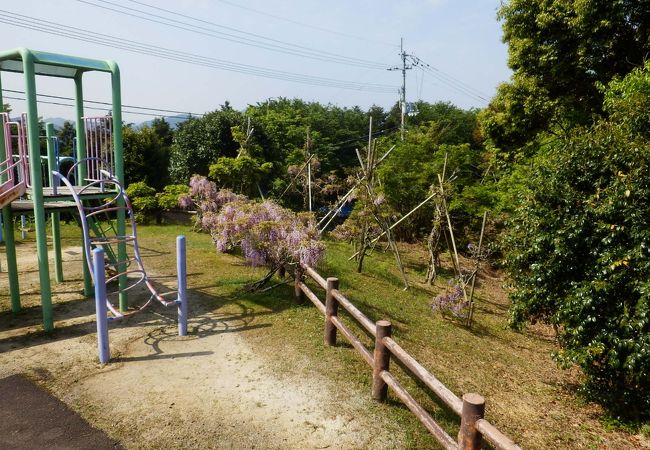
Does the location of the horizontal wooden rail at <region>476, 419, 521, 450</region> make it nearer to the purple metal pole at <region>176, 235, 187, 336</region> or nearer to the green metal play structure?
the purple metal pole at <region>176, 235, 187, 336</region>

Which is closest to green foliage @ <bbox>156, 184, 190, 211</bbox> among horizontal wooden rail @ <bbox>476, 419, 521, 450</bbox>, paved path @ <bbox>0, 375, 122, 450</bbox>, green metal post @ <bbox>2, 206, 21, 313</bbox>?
green metal post @ <bbox>2, 206, 21, 313</bbox>

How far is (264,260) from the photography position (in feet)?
25.7

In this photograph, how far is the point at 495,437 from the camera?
10.4ft

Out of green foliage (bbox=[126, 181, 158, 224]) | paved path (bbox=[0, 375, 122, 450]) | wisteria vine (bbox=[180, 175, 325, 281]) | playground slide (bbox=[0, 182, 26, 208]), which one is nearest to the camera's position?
paved path (bbox=[0, 375, 122, 450])

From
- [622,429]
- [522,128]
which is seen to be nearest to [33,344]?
[622,429]

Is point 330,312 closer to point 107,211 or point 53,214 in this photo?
point 107,211

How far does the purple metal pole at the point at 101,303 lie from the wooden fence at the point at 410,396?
2.89 metres

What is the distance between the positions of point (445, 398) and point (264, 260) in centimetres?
461

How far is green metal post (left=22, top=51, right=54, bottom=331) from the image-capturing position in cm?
598

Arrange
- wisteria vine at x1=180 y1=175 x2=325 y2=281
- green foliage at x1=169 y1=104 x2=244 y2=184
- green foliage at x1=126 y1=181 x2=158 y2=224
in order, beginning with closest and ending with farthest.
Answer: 1. wisteria vine at x1=180 y1=175 x2=325 y2=281
2. green foliage at x1=126 y1=181 x2=158 y2=224
3. green foliage at x1=169 y1=104 x2=244 y2=184

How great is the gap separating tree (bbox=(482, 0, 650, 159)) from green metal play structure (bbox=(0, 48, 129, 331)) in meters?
10.4

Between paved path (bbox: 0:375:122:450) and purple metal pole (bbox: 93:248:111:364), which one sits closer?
paved path (bbox: 0:375:122:450)

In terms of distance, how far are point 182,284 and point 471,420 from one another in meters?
4.29

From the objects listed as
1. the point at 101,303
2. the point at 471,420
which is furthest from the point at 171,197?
the point at 471,420
